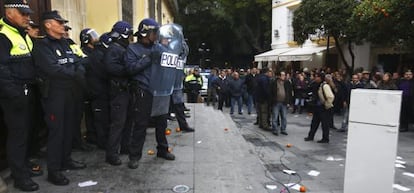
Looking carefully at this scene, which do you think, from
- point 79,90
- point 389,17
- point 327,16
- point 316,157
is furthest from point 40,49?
point 327,16

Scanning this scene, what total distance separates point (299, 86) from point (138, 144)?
12.2 meters

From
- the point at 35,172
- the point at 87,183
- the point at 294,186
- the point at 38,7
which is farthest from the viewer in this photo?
the point at 38,7

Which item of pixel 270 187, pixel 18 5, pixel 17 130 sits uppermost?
pixel 18 5

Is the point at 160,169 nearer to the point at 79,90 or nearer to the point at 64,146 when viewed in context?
the point at 64,146

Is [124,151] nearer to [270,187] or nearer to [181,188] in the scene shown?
[181,188]

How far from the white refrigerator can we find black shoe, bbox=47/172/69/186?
3401mm

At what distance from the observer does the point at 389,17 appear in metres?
11.0

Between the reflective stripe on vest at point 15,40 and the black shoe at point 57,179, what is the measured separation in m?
1.32

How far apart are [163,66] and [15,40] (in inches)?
64.2

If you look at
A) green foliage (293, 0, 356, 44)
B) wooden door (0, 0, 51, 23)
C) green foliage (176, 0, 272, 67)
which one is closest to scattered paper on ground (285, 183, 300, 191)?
wooden door (0, 0, 51, 23)

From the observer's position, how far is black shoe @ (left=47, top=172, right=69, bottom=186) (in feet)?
13.3

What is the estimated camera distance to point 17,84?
3.76 metres

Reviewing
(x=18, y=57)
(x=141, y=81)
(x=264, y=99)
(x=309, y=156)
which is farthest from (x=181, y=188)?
(x=264, y=99)

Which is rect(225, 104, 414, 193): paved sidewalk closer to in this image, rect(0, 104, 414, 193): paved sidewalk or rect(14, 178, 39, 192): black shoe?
rect(0, 104, 414, 193): paved sidewalk
